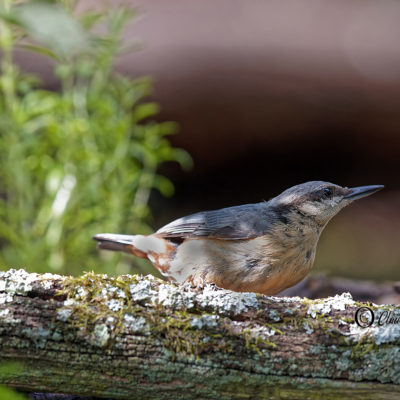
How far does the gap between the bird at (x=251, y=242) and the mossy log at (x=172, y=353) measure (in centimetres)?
80

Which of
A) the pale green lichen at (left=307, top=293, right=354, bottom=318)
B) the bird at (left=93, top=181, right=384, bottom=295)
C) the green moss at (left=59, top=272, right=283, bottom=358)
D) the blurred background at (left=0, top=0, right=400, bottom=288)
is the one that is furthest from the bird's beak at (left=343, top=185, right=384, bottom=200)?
the blurred background at (left=0, top=0, right=400, bottom=288)

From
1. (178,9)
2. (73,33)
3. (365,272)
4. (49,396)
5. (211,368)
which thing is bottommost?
(365,272)

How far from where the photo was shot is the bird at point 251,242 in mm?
2609

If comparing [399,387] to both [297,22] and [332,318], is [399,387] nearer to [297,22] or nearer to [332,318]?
[332,318]

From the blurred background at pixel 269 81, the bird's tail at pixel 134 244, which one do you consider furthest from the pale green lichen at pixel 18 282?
the blurred background at pixel 269 81

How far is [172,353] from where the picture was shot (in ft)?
5.62

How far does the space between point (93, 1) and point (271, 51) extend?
1.95 meters

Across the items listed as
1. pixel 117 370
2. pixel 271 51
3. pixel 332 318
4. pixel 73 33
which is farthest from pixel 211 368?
pixel 271 51

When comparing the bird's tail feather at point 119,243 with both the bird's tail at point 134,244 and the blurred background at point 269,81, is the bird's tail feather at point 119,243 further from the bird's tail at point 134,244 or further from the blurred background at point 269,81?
the blurred background at point 269,81

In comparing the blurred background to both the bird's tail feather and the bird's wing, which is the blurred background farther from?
the bird's wing

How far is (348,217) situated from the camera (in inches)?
334

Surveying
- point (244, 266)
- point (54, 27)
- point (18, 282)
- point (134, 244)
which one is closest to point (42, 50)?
point (54, 27)

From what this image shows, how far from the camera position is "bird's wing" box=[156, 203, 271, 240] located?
274 cm

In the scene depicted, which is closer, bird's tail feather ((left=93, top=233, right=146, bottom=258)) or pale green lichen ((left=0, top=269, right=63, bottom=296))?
pale green lichen ((left=0, top=269, right=63, bottom=296))
